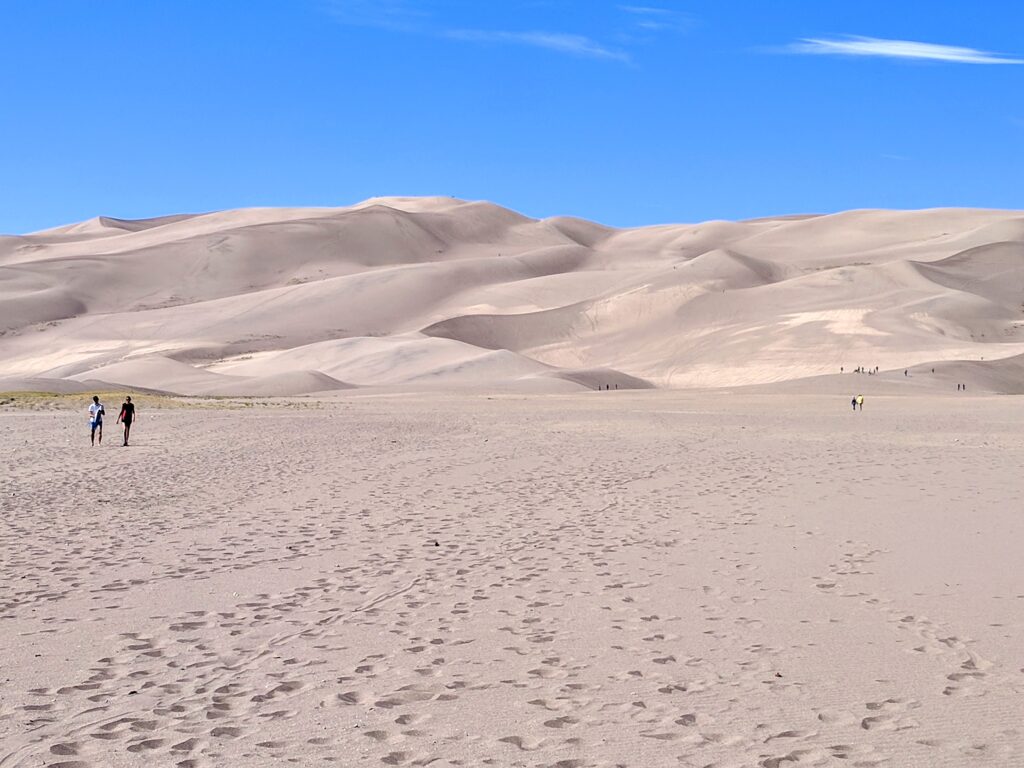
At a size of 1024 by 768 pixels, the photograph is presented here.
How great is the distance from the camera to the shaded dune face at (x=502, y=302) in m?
69.9

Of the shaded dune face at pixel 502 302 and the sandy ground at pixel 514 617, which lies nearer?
the sandy ground at pixel 514 617

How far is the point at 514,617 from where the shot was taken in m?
7.31

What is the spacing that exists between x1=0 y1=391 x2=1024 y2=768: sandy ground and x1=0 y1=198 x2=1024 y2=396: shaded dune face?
43.7m

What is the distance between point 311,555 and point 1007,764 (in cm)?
616

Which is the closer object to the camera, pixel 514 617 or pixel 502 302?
pixel 514 617

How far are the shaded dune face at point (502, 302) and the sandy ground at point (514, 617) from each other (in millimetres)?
43672

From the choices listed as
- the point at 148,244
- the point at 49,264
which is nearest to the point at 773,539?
the point at 49,264

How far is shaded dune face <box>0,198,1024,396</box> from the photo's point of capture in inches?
2751

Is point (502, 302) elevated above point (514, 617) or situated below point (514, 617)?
above

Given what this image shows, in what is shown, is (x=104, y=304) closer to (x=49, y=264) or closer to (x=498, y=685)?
(x=49, y=264)

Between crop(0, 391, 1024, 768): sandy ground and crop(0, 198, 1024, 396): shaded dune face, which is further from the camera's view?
crop(0, 198, 1024, 396): shaded dune face

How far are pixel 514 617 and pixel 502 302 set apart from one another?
106m

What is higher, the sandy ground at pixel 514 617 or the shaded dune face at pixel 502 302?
the shaded dune face at pixel 502 302

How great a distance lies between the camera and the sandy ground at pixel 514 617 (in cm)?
505
